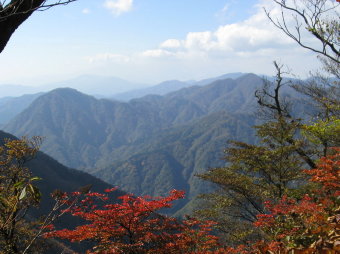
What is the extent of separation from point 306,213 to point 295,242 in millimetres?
3016

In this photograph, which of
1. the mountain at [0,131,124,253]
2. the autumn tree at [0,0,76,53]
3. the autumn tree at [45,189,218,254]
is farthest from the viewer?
the mountain at [0,131,124,253]

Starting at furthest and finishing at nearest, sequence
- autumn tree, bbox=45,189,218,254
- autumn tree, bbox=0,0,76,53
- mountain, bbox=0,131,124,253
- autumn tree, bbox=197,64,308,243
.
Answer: mountain, bbox=0,131,124,253 → autumn tree, bbox=197,64,308,243 → autumn tree, bbox=45,189,218,254 → autumn tree, bbox=0,0,76,53

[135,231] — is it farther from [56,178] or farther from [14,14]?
[56,178]

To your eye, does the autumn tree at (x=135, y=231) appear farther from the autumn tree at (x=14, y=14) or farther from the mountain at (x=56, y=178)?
the mountain at (x=56, y=178)

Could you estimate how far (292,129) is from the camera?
16969mm

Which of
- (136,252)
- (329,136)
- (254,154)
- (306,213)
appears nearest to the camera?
(306,213)

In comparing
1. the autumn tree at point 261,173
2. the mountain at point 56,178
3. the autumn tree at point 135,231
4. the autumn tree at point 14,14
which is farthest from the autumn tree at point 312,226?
the mountain at point 56,178

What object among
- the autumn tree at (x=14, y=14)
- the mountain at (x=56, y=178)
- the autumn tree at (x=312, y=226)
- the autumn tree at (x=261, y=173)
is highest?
the autumn tree at (x=14, y=14)

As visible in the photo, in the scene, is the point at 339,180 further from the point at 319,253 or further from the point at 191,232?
the point at 319,253

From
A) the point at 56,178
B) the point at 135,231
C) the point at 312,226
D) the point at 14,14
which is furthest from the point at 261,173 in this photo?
the point at 56,178

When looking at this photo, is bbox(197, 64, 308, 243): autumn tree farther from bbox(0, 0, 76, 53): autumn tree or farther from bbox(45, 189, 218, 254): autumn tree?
bbox(0, 0, 76, 53): autumn tree

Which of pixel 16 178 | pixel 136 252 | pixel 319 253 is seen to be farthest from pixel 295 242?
pixel 16 178

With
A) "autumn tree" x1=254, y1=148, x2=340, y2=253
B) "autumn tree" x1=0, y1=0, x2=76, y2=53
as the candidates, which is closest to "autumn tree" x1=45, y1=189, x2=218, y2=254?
"autumn tree" x1=254, y1=148, x2=340, y2=253

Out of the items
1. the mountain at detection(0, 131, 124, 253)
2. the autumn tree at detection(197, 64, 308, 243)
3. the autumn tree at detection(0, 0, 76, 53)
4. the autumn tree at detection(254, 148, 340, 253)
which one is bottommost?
the mountain at detection(0, 131, 124, 253)
